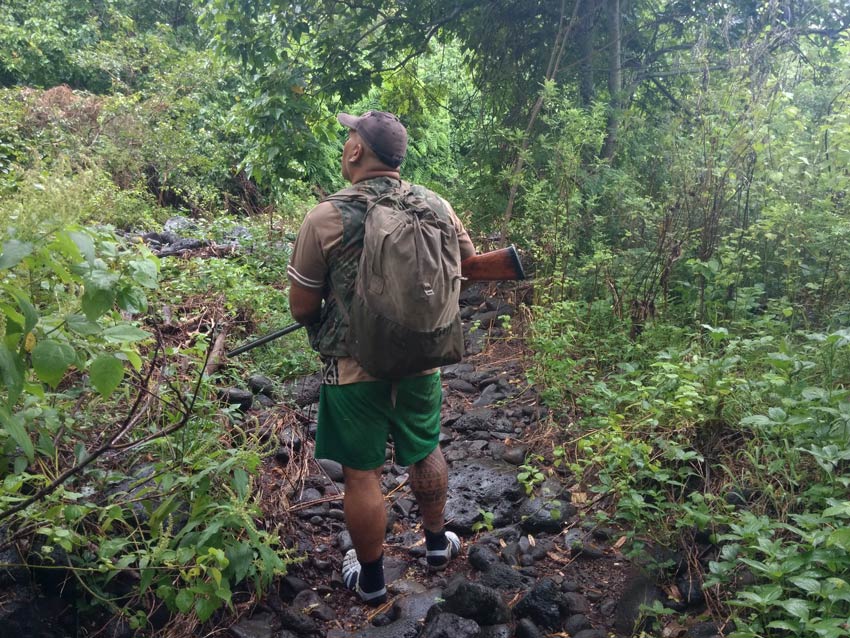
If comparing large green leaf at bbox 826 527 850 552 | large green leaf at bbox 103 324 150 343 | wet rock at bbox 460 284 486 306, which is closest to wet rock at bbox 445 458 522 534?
large green leaf at bbox 826 527 850 552

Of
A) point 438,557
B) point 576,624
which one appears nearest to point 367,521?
point 438,557

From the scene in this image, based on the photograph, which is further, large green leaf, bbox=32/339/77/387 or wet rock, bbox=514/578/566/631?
wet rock, bbox=514/578/566/631

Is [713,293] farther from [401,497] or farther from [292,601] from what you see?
[292,601]

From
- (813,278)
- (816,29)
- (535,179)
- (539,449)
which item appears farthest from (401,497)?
(816,29)

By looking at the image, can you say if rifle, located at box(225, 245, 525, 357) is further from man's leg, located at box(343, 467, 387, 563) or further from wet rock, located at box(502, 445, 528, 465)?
wet rock, located at box(502, 445, 528, 465)

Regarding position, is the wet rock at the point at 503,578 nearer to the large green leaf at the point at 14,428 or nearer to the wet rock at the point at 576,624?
the wet rock at the point at 576,624

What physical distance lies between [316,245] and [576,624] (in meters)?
1.85

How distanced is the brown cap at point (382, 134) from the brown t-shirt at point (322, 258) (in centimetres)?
33

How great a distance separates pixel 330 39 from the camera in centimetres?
691

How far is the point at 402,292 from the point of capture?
Answer: 260 cm

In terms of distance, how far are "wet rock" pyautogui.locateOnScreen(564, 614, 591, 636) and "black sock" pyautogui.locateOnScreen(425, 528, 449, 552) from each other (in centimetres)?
72

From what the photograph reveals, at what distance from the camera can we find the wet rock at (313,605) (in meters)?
3.03

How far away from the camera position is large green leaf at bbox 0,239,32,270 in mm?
1763

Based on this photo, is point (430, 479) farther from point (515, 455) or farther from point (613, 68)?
point (613, 68)
